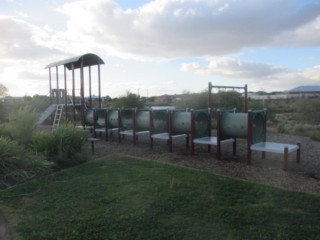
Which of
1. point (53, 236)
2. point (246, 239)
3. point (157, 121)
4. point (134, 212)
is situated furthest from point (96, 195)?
point (157, 121)

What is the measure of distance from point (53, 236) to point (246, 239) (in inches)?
88.1

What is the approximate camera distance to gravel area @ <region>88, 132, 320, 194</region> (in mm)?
6031

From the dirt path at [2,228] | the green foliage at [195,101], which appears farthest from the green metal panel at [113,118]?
the dirt path at [2,228]

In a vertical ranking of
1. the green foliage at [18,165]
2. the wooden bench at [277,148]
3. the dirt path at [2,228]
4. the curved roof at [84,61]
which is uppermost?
the curved roof at [84,61]

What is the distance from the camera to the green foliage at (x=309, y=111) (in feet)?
65.4

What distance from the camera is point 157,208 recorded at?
4.45 metres

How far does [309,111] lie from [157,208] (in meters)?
18.7

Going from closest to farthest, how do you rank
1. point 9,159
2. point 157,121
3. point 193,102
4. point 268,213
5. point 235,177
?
1. point 268,213
2. point 235,177
3. point 9,159
4. point 157,121
5. point 193,102

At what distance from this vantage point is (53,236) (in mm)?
3703

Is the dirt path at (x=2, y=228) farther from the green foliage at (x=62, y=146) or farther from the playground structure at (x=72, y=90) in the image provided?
the playground structure at (x=72, y=90)

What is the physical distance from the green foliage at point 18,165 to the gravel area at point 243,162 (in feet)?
6.94

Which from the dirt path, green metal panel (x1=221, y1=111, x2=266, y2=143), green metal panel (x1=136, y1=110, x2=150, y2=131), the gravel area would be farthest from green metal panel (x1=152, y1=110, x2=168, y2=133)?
the dirt path

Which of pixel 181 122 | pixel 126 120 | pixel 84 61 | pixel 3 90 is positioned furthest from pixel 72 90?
A: pixel 3 90

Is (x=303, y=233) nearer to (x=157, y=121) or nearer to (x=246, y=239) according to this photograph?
(x=246, y=239)
